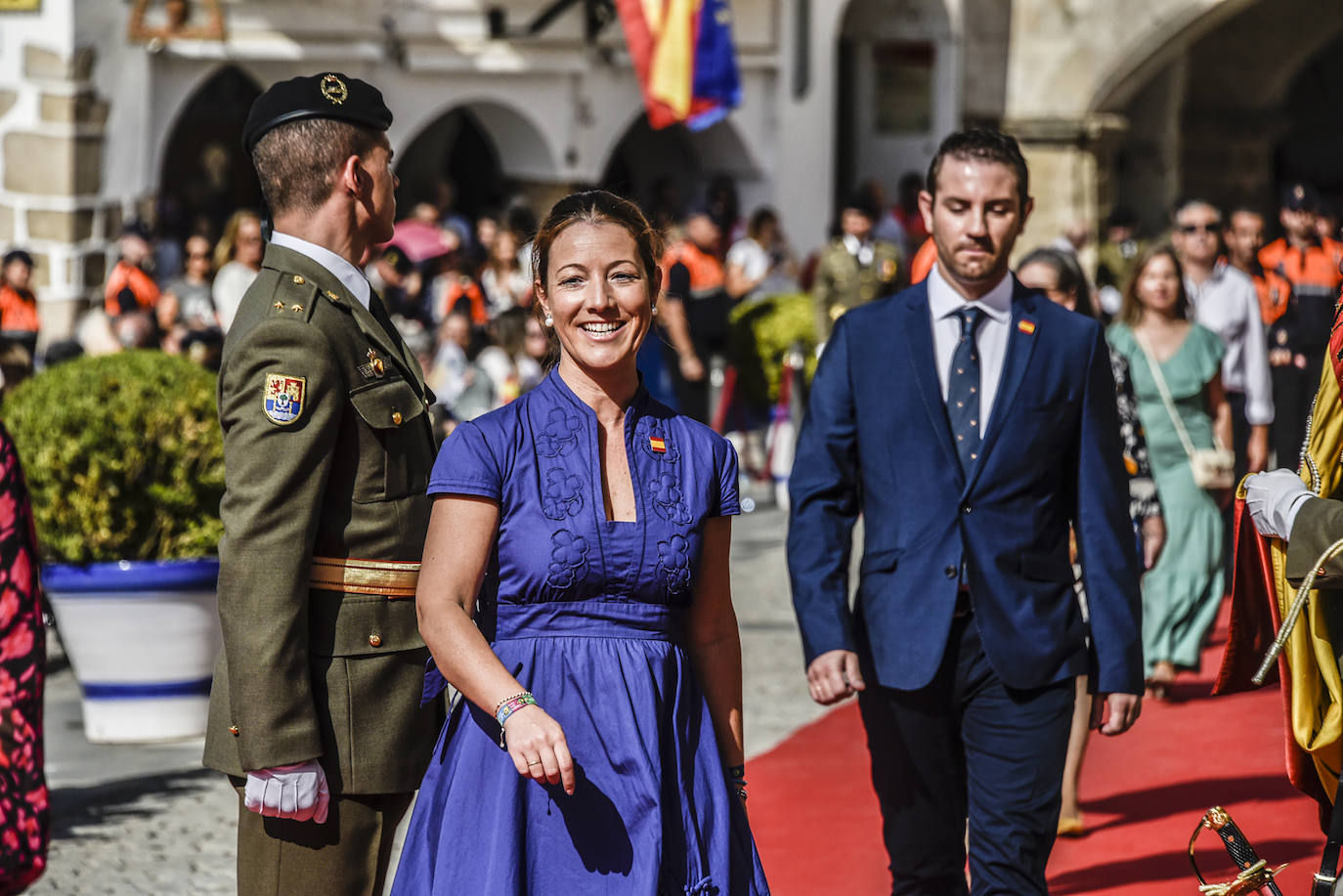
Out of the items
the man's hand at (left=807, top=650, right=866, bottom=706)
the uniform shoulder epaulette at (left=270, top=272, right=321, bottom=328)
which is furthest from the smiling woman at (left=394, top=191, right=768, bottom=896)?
the man's hand at (left=807, top=650, right=866, bottom=706)

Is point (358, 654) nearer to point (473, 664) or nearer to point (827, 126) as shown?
point (473, 664)

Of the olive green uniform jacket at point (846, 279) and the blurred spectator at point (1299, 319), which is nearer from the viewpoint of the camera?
the blurred spectator at point (1299, 319)

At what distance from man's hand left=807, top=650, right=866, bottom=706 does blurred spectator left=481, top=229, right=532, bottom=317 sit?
350 inches

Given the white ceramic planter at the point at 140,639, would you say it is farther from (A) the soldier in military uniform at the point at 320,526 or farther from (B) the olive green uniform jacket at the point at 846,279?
(B) the olive green uniform jacket at the point at 846,279

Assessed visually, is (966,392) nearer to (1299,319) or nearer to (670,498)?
(670,498)

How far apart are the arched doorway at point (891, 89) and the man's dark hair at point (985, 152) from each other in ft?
50.8

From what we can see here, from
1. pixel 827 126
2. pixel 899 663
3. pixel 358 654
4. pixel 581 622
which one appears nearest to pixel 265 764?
pixel 358 654

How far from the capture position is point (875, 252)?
12.8 meters

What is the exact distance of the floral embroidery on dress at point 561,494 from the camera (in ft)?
10.8

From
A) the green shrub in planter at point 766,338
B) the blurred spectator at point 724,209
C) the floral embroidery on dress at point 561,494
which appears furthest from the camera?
the blurred spectator at point 724,209

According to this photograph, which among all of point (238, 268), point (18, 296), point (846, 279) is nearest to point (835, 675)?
point (238, 268)

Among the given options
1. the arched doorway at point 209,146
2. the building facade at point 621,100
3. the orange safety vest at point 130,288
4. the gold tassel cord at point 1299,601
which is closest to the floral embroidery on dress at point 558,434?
the gold tassel cord at point 1299,601

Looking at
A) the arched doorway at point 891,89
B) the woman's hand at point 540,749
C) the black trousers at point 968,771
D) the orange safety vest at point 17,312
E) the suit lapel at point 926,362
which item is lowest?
the black trousers at point 968,771

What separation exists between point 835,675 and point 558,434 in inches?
43.1
